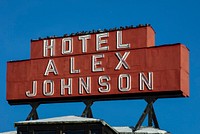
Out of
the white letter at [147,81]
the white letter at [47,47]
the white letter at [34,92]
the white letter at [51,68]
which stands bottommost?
the white letter at [34,92]

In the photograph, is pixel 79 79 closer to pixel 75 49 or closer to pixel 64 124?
pixel 75 49

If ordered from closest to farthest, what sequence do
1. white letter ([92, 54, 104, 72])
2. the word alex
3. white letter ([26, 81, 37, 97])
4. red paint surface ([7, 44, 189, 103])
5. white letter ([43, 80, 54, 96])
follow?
red paint surface ([7, 44, 189, 103])
the word alex
white letter ([92, 54, 104, 72])
white letter ([43, 80, 54, 96])
white letter ([26, 81, 37, 97])

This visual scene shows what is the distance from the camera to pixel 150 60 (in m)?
62.8

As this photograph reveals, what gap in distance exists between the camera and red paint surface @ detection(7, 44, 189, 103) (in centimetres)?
6166

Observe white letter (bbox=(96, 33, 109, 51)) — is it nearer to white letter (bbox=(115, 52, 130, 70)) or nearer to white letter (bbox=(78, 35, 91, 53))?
white letter (bbox=(78, 35, 91, 53))

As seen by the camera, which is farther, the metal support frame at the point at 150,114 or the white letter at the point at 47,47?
the white letter at the point at 47,47

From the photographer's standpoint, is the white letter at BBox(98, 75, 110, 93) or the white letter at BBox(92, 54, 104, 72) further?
the white letter at BBox(92, 54, 104, 72)

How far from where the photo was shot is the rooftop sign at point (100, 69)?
62.2 meters

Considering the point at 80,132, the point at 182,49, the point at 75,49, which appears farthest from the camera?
the point at 75,49

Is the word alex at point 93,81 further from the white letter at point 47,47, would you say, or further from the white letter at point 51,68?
the white letter at point 47,47

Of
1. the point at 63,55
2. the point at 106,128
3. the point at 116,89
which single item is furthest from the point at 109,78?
the point at 106,128

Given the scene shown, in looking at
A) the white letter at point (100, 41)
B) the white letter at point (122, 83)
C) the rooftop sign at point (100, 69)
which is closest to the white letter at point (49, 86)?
the rooftop sign at point (100, 69)

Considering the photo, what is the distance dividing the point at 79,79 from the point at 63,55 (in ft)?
9.95

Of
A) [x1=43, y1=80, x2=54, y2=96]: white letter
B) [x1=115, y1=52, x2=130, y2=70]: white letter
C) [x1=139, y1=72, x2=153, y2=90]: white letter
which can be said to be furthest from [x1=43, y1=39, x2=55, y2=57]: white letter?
[x1=139, y1=72, x2=153, y2=90]: white letter
